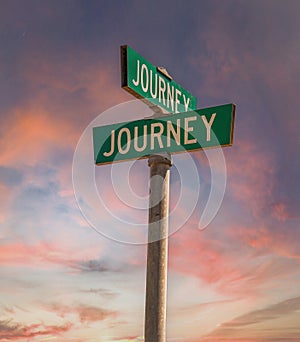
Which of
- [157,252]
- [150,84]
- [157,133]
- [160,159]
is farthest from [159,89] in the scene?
[157,252]

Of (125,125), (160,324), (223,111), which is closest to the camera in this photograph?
(160,324)

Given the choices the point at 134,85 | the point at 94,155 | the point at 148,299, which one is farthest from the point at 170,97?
the point at 148,299

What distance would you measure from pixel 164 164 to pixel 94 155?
813mm

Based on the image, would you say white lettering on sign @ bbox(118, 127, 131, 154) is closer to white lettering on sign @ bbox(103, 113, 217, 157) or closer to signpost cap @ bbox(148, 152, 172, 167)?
white lettering on sign @ bbox(103, 113, 217, 157)

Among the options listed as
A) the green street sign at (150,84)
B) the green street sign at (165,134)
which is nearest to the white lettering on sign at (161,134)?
the green street sign at (165,134)

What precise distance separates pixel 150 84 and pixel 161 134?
0.52 meters

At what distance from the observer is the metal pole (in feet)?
14.0

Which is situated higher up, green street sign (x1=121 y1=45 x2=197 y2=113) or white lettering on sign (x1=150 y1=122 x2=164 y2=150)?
green street sign (x1=121 y1=45 x2=197 y2=113)

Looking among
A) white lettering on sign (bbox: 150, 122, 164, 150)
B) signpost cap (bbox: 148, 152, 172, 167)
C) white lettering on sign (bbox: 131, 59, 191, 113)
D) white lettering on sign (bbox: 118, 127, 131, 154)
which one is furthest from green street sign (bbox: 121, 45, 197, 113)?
signpost cap (bbox: 148, 152, 172, 167)

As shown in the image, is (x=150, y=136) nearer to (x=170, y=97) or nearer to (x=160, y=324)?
(x=170, y=97)

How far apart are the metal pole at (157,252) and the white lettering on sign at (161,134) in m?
0.18

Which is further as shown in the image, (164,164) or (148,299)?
(164,164)

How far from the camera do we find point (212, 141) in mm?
4656

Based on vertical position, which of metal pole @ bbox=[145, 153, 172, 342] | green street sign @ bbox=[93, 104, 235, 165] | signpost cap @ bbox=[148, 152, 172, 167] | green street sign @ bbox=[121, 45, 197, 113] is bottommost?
metal pole @ bbox=[145, 153, 172, 342]
